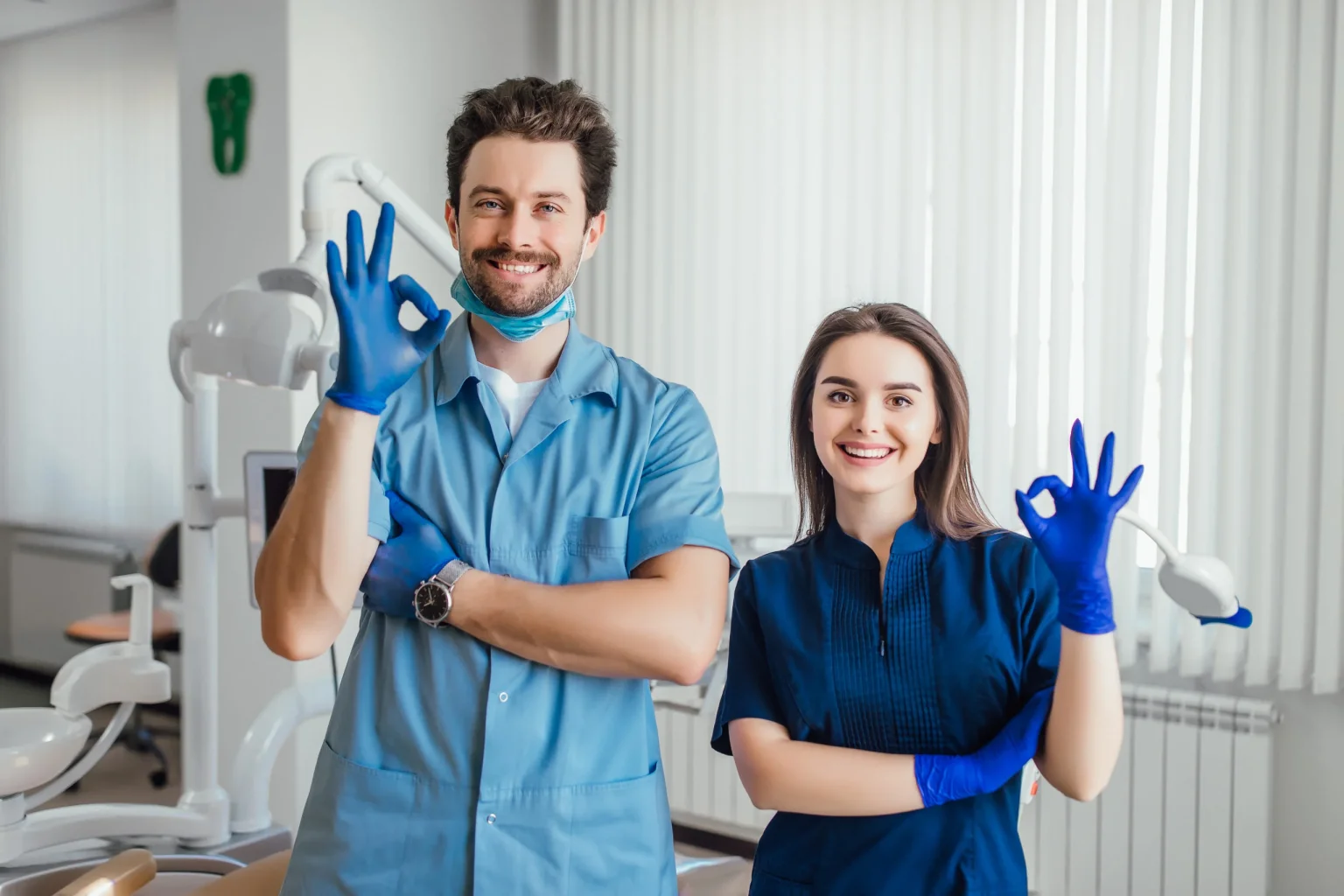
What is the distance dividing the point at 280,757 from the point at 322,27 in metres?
2.19

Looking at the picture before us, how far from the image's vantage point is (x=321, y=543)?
1.06m

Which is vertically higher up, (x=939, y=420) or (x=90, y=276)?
(x=90, y=276)

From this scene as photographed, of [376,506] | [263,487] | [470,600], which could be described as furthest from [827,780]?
[263,487]

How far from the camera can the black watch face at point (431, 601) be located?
3.64 feet

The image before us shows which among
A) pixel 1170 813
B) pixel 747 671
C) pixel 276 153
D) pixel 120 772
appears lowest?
pixel 120 772

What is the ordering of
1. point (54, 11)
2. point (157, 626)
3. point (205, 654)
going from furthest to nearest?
point (54, 11), point (157, 626), point (205, 654)

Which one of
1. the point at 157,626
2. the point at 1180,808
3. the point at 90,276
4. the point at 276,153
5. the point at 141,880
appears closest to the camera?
the point at 141,880

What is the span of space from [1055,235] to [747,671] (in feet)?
6.66

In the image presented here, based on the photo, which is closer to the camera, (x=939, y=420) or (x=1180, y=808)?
(x=939, y=420)

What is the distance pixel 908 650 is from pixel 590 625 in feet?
1.15

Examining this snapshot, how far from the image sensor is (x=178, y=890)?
1978 millimetres

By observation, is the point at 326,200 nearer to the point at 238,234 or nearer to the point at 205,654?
the point at 205,654

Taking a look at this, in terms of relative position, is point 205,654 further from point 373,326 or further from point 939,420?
point 939,420

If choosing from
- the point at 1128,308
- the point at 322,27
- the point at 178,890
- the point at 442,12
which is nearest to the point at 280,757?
the point at 178,890
